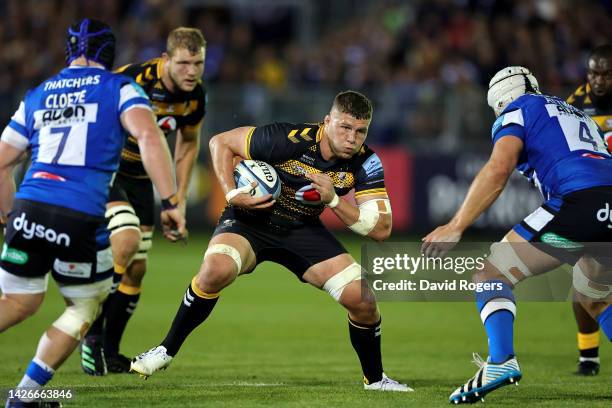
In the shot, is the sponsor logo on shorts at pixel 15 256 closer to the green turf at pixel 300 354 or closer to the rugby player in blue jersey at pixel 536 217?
the green turf at pixel 300 354

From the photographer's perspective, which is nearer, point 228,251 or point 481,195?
point 481,195

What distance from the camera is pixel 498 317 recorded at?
6738 millimetres

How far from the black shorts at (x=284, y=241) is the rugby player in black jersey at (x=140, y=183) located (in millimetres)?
936

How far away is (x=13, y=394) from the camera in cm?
636

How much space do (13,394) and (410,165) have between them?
1425cm

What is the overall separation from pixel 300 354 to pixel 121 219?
7.56 feet

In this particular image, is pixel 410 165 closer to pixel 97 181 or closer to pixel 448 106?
pixel 448 106

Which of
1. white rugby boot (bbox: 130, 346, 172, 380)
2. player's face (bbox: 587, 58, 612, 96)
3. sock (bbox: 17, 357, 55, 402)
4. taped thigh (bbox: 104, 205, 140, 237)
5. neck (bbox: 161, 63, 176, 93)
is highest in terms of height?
player's face (bbox: 587, 58, 612, 96)

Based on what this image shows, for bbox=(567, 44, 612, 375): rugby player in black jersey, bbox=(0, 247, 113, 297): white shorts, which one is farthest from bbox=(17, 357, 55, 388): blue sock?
bbox=(567, 44, 612, 375): rugby player in black jersey

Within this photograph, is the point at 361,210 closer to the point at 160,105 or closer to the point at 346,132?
the point at 346,132

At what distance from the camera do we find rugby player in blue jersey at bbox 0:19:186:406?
6.35 metres

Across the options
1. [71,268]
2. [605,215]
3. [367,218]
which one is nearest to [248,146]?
[367,218]

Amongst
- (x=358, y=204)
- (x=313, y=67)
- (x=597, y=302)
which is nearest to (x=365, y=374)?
(x=358, y=204)

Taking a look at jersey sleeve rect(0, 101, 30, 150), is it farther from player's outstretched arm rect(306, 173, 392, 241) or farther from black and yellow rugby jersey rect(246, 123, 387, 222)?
player's outstretched arm rect(306, 173, 392, 241)
